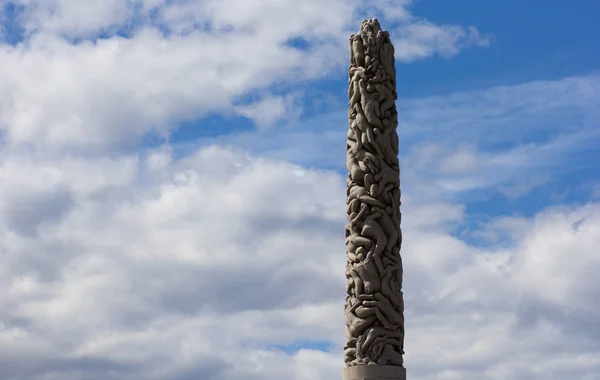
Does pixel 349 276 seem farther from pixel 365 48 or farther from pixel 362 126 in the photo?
pixel 365 48

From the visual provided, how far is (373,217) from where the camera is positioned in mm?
25188

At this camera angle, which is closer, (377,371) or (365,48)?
(377,371)

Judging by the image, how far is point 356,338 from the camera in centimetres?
2483

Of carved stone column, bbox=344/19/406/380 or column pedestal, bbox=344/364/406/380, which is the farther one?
carved stone column, bbox=344/19/406/380

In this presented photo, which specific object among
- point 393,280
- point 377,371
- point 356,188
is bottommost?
point 377,371

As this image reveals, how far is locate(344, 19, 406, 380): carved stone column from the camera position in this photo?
973 inches

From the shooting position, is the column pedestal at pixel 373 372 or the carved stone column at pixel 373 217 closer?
the column pedestal at pixel 373 372

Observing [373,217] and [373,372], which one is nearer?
[373,372]

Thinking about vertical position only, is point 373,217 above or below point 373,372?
above

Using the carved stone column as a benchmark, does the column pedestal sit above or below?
below

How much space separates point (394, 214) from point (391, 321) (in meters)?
2.04

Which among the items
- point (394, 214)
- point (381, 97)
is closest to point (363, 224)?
point (394, 214)

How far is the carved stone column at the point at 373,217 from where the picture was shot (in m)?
24.7

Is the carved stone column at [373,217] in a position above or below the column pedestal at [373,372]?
above
